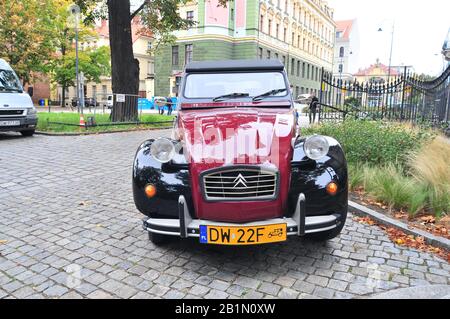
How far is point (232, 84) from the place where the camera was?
501cm

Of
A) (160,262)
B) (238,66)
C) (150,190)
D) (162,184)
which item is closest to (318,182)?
(162,184)

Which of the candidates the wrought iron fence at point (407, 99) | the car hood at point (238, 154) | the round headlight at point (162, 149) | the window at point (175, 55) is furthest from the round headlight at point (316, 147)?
the window at point (175, 55)

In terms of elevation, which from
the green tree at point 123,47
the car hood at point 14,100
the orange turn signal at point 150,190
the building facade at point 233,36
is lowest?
the orange turn signal at point 150,190

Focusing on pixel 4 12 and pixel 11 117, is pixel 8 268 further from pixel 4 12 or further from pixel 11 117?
pixel 4 12

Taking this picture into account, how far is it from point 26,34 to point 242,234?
34468mm

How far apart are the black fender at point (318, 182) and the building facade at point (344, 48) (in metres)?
93.5

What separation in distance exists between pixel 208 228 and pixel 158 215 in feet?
1.82

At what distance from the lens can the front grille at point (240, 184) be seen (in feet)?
10.6

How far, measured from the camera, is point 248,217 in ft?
10.7

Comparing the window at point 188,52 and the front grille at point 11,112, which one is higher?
the window at point 188,52

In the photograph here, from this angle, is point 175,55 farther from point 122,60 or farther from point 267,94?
point 267,94

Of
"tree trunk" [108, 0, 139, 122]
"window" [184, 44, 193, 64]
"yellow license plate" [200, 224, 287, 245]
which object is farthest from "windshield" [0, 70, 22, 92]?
"window" [184, 44, 193, 64]

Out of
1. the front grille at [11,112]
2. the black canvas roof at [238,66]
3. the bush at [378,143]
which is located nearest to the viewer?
the black canvas roof at [238,66]

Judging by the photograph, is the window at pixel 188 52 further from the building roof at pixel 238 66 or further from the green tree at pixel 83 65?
the building roof at pixel 238 66
